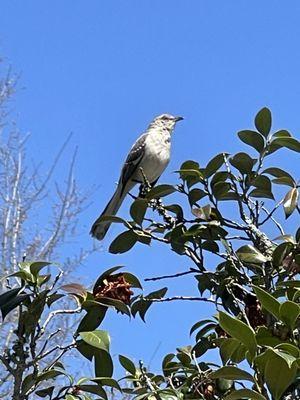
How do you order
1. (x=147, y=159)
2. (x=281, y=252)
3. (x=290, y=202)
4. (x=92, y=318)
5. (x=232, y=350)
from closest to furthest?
(x=232, y=350) < (x=92, y=318) < (x=281, y=252) < (x=290, y=202) < (x=147, y=159)

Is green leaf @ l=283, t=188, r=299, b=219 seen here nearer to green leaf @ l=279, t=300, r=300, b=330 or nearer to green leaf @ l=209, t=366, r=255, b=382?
green leaf @ l=279, t=300, r=300, b=330

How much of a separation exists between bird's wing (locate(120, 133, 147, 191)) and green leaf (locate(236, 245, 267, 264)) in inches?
141

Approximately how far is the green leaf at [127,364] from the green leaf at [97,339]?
0.28 meters

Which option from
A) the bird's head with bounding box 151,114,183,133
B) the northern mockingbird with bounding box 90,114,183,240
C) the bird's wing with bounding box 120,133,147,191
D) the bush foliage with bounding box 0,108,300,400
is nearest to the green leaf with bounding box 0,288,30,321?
the bush foliage with bounding box 0,108,300,400

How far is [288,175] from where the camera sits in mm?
2070

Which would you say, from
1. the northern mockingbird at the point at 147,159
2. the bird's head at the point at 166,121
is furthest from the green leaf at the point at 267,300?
the bird's head at the point at 166,121

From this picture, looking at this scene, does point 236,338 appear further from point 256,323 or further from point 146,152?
point 146,152

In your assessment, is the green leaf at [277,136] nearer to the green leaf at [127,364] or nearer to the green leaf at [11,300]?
the green leaf at [127,364]

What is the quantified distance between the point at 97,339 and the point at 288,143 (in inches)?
27.0

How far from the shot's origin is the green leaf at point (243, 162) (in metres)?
2.02

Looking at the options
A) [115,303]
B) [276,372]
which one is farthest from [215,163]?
[276,372]

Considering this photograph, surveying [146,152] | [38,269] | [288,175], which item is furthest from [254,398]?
[146,152]

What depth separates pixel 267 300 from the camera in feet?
4.89

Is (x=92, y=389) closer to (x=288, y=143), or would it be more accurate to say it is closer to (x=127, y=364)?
(x=127, y=364)
